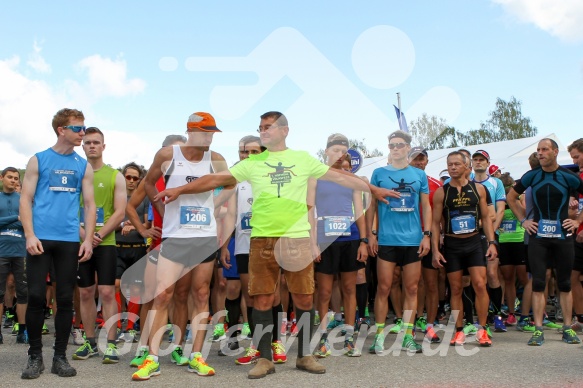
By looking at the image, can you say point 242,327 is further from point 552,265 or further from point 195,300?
point 552,265

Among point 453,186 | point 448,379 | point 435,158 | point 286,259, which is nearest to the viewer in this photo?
point 448,379

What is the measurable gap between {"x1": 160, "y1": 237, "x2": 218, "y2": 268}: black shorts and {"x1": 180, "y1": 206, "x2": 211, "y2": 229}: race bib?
0.12 metres

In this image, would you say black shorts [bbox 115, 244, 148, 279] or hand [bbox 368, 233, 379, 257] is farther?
black shorts [bbox 115, 244, 148, 279]

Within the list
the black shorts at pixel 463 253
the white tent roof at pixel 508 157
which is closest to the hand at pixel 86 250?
the black shorts at pixel 463 253

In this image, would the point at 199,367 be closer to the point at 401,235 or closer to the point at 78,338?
the point at 401,235

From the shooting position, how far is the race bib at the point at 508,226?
882cm

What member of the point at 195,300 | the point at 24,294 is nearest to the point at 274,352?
the point at 195,300

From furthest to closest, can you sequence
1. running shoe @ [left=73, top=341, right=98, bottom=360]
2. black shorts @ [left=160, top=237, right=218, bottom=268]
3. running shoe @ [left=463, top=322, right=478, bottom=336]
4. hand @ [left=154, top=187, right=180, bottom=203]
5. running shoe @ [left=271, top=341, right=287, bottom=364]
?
running shoe @ [left=463, top=322, right=478, bottom=336]
running shoe @ [left=73, top=341, right=98, bottom=360]
running shoe @ [left=271, top=341, right=287, bottom=364]
black shorts @ [left=160, top=237, right=218, bottom=268]
hand @ [left=154, top=187, right=180, bottom=203]

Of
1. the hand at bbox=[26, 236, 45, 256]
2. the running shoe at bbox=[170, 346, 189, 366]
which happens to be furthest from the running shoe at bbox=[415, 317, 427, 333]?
the hand at bbox=[26, 236, 45, 256]

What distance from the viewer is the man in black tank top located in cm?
670

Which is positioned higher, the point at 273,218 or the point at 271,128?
the point at 271,128

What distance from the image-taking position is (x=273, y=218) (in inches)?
202

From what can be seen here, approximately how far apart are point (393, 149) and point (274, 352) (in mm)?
2483

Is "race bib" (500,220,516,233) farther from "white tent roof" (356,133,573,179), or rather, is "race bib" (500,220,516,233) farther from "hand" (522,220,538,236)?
"white tent roof" (356,133,573,179)
